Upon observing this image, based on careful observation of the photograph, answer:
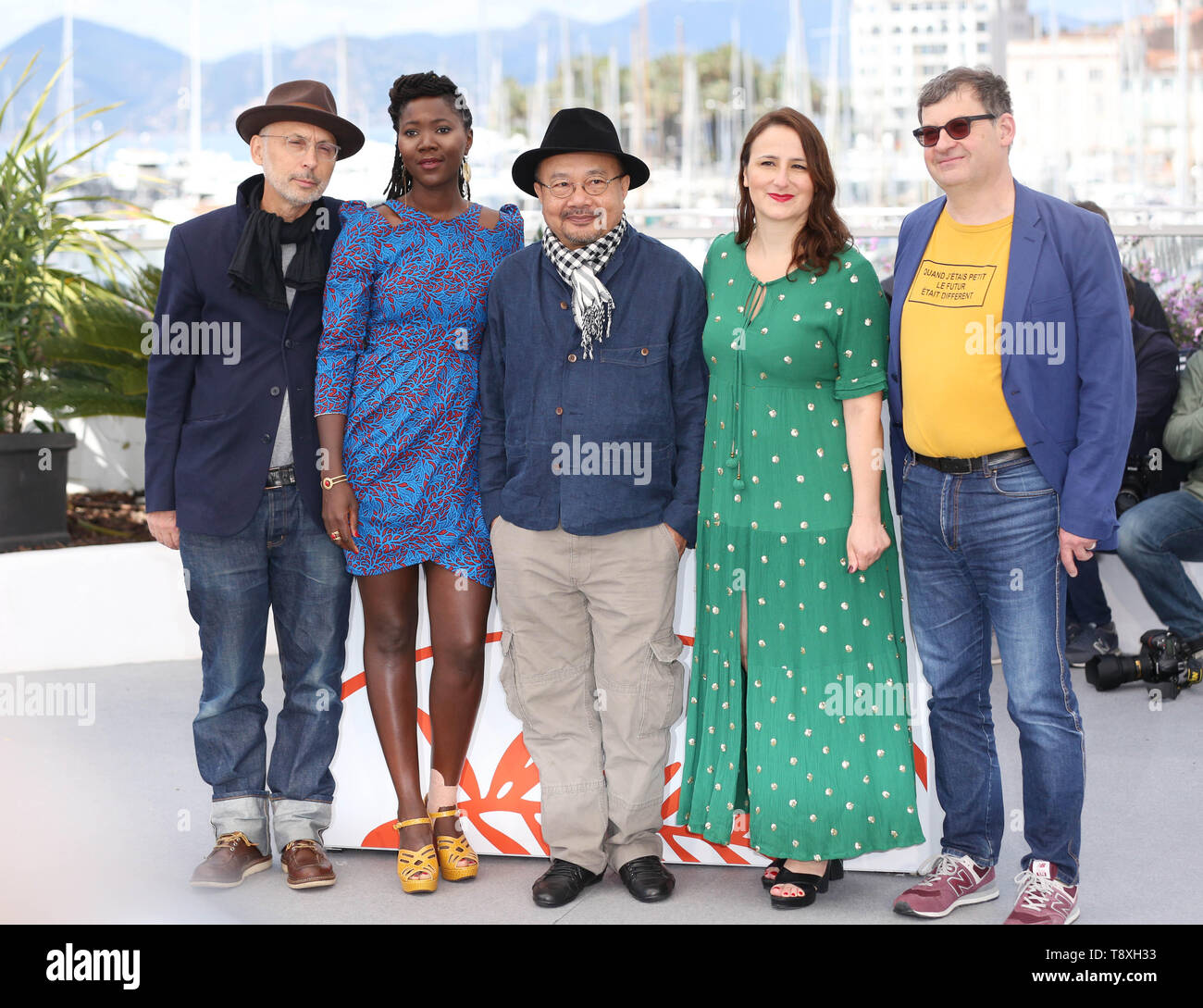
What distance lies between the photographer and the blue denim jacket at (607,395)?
3248mm

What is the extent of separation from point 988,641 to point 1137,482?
9.85ft

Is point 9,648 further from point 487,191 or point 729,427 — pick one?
point 487,191

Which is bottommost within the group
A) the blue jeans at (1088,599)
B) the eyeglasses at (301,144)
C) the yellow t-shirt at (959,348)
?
the blue jeans at (1088,599)

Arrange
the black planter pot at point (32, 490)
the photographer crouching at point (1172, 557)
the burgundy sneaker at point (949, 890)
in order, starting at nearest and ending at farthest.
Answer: the burgundy sneaker at point (949, 890) < the photographer crouching at point (1172, 557) < the black planter pot at point (32, 490)

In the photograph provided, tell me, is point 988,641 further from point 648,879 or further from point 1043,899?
point 648,879

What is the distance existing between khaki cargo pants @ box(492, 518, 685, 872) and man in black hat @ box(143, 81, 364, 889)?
1.79ft

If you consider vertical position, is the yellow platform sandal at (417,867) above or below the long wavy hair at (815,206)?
below

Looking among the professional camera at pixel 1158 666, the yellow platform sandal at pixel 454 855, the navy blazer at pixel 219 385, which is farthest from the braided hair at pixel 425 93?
the professional camera at pixel 1158 666

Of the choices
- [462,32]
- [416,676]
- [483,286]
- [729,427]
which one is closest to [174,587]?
[416,676]

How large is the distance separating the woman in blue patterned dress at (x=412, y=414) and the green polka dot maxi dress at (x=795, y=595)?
2.07 feet

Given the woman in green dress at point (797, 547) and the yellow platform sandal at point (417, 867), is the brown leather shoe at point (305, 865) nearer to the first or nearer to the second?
the yellow platform sandal at point (417, 867)

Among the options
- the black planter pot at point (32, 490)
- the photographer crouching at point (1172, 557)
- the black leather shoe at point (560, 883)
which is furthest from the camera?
the black planter pot at point (32, 490)
